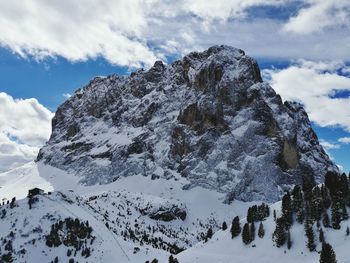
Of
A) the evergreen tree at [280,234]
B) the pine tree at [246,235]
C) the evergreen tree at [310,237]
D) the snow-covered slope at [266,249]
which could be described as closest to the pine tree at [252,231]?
the pine tree at [246,235]

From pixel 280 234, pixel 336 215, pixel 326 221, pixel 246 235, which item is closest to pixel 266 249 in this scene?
pixel 280 234

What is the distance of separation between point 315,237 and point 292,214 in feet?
70.6

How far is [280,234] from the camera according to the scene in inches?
6260

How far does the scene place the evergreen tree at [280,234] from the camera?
519ft

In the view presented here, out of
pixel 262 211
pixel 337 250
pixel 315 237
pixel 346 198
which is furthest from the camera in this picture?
pixel 262 211

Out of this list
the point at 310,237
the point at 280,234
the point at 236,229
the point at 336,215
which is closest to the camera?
the point at 310,237

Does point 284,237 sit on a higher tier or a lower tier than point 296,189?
lower

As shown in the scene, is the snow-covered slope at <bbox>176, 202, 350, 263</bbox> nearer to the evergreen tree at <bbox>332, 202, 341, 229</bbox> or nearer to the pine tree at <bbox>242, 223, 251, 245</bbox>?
the evergreen tree at <bbox>332, 202, 341, 229</bbox>

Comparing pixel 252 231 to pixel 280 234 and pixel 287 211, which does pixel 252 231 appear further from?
pixel 280 234

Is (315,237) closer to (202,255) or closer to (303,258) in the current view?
(303,258)

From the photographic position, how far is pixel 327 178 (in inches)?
6988

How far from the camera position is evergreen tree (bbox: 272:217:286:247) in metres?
158

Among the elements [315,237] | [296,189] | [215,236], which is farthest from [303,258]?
[215,236]

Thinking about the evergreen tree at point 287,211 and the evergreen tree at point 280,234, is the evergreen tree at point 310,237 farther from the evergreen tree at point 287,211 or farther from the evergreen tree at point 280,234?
the evergreen tree at point 287,211
